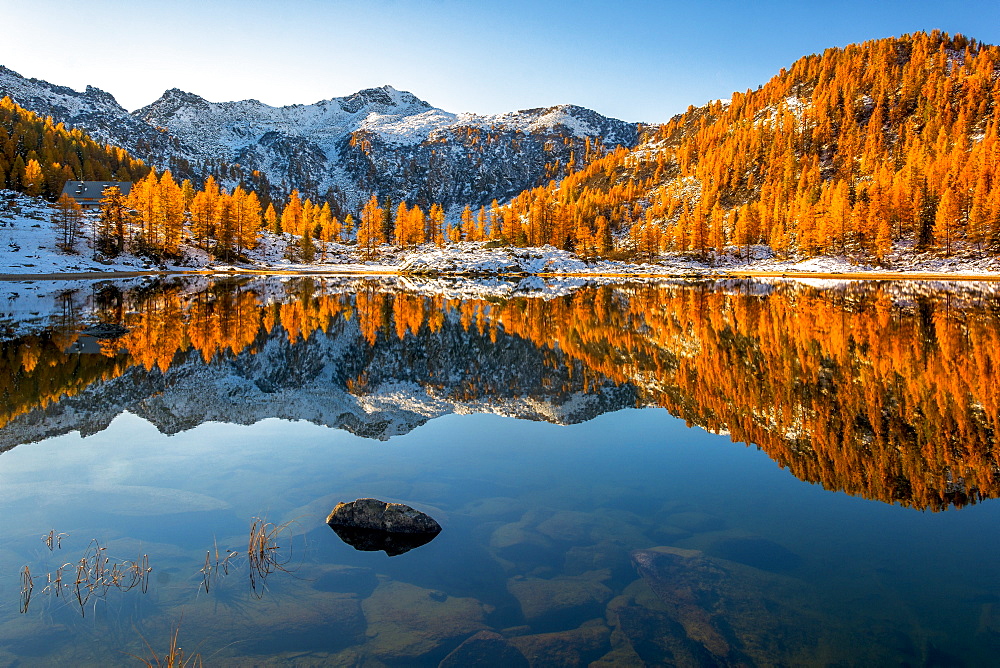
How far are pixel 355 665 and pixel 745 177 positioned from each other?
179087 mm

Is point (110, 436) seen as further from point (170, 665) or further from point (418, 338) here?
point (418, 338)

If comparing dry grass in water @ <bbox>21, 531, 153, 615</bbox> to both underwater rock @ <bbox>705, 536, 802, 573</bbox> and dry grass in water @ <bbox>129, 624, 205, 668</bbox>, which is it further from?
underwater rock @ <bbox>705, 536, 802, 573</bbox>

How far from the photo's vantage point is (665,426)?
45.4 ft

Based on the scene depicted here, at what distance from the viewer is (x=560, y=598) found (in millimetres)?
6203

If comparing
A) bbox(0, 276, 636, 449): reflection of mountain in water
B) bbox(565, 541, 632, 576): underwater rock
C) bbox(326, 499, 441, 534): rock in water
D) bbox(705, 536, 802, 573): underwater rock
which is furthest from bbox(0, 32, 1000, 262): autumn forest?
bbox(705, 536, 802, 573): underwater rock

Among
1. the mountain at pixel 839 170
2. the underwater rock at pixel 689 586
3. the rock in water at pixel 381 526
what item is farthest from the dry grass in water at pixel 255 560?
the mountain at pixel 839 170

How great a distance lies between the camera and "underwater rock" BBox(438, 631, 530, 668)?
512cm

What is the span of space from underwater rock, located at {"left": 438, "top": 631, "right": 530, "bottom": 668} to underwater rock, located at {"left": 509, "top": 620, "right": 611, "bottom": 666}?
0.09 meters

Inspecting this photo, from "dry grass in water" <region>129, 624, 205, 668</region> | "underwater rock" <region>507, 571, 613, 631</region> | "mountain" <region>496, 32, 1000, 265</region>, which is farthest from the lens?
"mountain" <region>496, 32, 1000, 265</region>

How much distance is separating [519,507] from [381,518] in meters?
2.37

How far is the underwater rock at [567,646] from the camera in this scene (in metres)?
5.16

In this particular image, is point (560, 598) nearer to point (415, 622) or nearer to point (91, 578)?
point (415, 622)

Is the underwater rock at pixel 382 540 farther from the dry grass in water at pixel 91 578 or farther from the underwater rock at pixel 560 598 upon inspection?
the dry grass in water at pixel 91 578

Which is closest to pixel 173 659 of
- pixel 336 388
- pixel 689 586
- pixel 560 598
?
pixel 560 598
